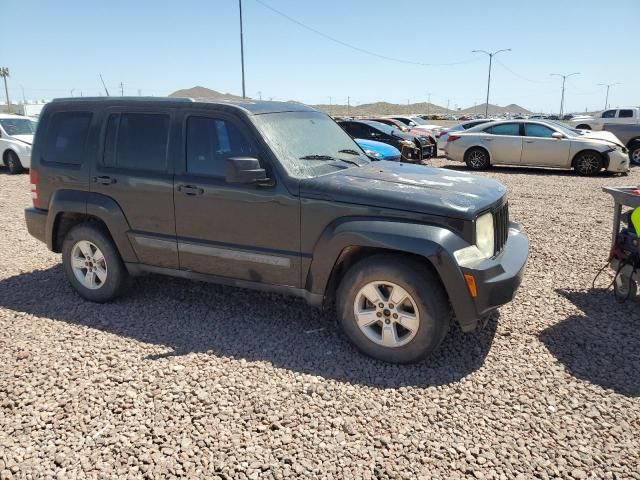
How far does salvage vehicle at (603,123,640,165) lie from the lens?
16.7 meters

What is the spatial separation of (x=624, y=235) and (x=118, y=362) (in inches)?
174

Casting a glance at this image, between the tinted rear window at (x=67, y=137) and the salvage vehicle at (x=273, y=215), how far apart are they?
0.02 meters

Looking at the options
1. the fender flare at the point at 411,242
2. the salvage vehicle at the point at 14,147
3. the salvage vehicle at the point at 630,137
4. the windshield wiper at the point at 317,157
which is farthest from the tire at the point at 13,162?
the salvage vehicle at the point at 630,137

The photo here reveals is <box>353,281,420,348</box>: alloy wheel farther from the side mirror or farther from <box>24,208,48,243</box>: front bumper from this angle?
<box>24,208,48,243</box>: front bumper

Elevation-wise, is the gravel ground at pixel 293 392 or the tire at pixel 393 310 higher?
the tire at pixel 393 310

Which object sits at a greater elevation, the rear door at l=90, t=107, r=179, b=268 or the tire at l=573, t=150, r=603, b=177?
the rear door at l=90, t=107, r=179, b=268

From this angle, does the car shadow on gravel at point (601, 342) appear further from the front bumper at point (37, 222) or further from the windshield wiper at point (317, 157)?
the front bumper at point (37, 222)

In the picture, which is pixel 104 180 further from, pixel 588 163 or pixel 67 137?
pixel 588 163

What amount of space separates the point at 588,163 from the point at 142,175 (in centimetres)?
1273

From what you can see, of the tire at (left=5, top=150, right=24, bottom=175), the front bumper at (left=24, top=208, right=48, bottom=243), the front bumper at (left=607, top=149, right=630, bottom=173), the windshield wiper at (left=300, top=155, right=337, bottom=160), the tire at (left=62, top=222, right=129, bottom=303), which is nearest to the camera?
the windshield wiper at (left=300, top=155, right=337, bottom=160)

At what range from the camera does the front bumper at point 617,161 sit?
1331cm

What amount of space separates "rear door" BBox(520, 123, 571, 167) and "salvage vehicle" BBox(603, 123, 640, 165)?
4299 mm

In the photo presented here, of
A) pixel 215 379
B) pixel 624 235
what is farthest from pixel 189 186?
pixel 624 235

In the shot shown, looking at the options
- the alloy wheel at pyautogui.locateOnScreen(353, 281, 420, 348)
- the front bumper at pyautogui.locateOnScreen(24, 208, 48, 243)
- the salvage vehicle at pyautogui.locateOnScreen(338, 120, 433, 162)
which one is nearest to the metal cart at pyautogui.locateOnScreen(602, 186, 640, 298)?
the alloy wheel at pyautogui.locateOnScreen(353, 281, 420, 348)
